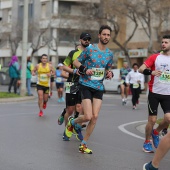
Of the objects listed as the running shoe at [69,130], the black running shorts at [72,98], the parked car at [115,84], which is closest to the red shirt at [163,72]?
the running shoe at [69,130]

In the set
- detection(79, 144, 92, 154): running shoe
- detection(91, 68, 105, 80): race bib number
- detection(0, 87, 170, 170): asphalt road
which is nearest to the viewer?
detection(0, 87, 170, 170): asphalt road

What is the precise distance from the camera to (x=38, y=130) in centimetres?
1180

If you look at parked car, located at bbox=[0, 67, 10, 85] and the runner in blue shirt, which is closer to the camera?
the runner in blue shirt

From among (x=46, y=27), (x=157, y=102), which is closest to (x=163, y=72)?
(x=157, y=102)

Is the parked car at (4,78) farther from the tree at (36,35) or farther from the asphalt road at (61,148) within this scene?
the asphalt road at (61,148)

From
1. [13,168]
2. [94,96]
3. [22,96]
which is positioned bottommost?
[22,96]

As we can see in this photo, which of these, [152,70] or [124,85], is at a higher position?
[152,70]

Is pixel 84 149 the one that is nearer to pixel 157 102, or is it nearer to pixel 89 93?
pixel 89 93

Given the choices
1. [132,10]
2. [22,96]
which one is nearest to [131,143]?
[22,96]

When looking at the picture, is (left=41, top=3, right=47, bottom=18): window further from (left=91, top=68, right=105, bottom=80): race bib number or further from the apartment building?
(left=91, top=68, right=105, bottom=80): race bib number

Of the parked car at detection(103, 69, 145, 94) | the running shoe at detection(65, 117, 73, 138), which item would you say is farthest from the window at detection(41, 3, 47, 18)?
the running shoe at detection(65, 117, 73, 138)

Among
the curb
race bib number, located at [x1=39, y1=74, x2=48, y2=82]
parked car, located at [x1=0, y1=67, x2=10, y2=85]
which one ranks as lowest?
parked car, located at [x1=0, y1=67, x2=10, y2=85]

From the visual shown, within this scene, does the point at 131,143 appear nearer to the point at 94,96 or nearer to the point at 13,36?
the point at 94,96

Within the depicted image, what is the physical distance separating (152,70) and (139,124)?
5.80m
